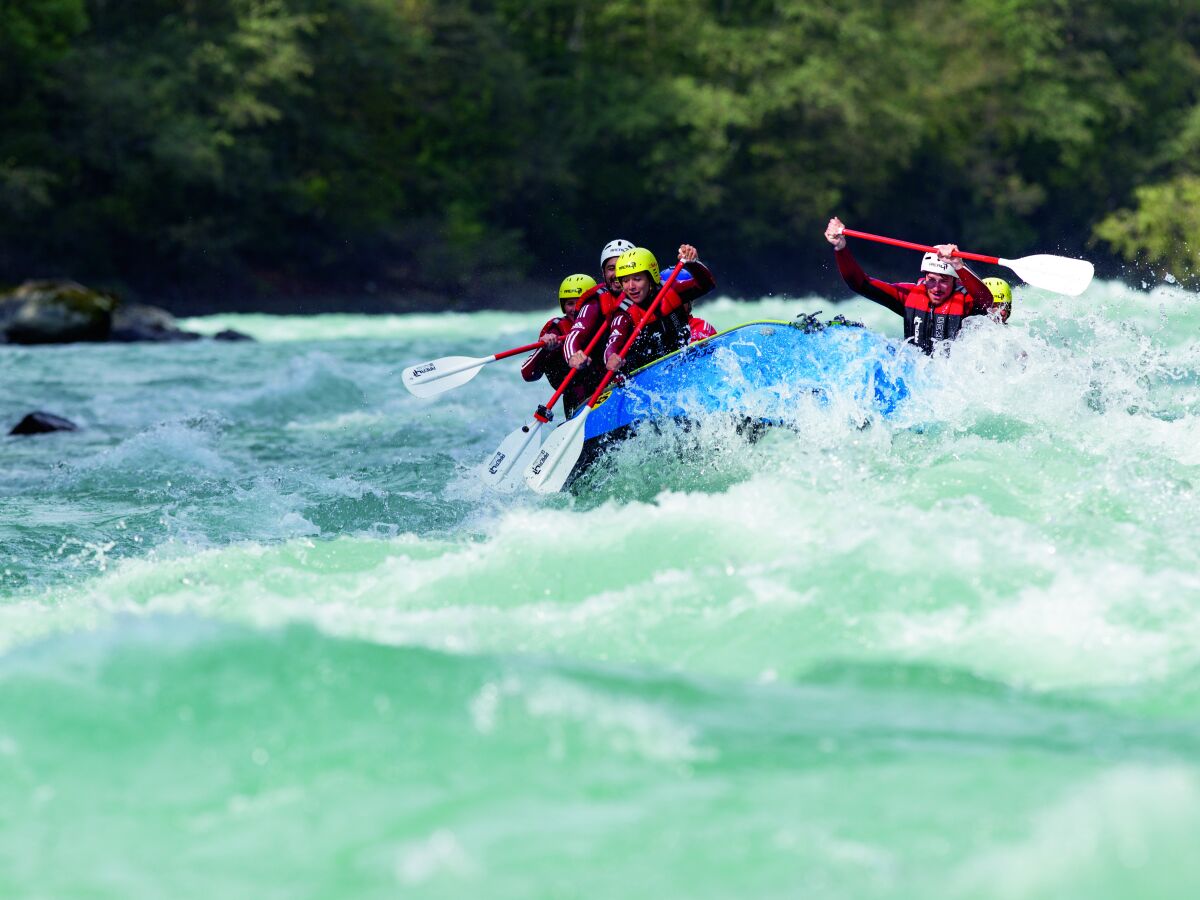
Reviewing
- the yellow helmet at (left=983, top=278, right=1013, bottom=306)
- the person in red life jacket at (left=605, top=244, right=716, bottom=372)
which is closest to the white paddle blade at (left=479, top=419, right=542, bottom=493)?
the person in red life jacket at (left=605, top=244, right=716, bottom=372)

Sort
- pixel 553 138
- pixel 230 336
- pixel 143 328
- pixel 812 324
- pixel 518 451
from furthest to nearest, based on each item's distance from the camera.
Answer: pixel 553 138
pixel 230 336
pixel 143 328
pixel 518 451
pixel 812 324

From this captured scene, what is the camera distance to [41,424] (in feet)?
36.5

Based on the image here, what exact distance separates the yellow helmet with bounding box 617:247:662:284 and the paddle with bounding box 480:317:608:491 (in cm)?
27

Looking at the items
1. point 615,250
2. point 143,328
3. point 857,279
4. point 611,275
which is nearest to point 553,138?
point 143,328

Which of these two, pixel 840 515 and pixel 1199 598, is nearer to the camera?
pixel 1199 598

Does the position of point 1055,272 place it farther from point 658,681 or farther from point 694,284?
point 658,681

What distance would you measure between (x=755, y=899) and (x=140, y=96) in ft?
82.0

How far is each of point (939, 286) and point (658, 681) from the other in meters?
4.79

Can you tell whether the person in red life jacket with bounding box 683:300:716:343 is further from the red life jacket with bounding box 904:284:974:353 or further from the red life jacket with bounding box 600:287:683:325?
the red life jacket with bounding box 904:284:974:353

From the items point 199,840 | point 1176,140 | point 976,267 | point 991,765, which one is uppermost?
point 991,765

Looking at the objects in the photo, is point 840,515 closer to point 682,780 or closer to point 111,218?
point 682,780

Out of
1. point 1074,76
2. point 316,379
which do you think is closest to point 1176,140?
point 1074,76

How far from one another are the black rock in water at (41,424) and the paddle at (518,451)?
469 cm

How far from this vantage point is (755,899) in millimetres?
3086
